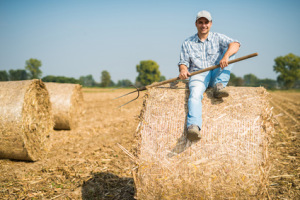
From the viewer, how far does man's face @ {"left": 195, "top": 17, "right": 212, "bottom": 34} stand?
4164 mm

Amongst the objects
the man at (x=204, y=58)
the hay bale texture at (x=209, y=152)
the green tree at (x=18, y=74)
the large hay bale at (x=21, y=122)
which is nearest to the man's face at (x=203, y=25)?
the man at (x=204, y=58)

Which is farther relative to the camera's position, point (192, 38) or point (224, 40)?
point (192, 38)

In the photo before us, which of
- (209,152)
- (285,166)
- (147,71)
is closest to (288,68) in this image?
(147,71)

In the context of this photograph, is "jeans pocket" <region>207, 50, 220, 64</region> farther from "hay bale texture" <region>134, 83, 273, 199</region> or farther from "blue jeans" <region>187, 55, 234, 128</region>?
"hay bale texture" <region>134, 83, 273, 199</region>

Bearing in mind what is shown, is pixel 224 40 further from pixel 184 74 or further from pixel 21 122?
pixel 21 122

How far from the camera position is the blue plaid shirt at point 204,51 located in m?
4.28

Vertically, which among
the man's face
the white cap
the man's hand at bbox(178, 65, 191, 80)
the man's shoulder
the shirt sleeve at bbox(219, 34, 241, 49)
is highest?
the white cap

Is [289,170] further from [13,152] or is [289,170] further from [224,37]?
[13,152]

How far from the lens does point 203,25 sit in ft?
13.6

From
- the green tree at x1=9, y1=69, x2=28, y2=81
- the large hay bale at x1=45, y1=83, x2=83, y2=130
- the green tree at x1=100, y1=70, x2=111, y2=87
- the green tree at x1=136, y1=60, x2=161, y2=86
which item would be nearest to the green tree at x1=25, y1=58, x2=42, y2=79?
the green tree at x1=9, y1=69, x2=28, y2=81

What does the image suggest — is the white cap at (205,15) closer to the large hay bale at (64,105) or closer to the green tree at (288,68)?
the large hay bale at (64,105)

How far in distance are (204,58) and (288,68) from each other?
89.4 meters

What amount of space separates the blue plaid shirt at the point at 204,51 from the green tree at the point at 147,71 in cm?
9333

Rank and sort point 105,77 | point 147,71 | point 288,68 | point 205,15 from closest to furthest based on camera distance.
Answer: point 205,15 → point 288,68 → point 147,71 → point 105,77
